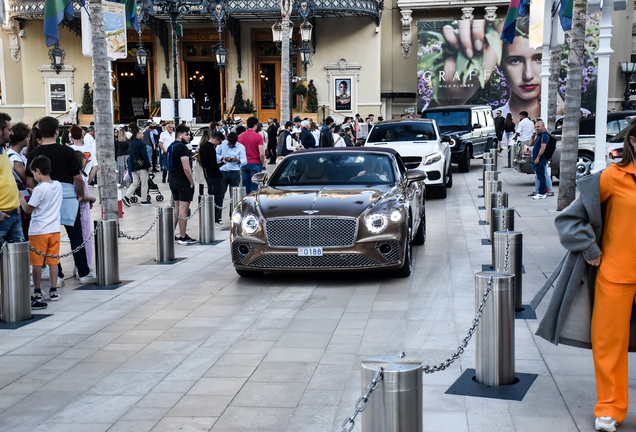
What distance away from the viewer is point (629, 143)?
4.45m

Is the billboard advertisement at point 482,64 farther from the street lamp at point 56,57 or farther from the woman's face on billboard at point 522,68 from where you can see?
the street lamp at point 56,57

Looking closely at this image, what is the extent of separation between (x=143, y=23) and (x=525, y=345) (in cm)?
3309

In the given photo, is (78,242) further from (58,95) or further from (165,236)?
(58,95)

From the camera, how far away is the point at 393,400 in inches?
133

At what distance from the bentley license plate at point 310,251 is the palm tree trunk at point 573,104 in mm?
6951

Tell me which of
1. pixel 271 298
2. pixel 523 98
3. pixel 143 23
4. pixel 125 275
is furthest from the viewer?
pixel 523 98

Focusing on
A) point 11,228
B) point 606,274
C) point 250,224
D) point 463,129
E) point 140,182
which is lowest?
point 140,182

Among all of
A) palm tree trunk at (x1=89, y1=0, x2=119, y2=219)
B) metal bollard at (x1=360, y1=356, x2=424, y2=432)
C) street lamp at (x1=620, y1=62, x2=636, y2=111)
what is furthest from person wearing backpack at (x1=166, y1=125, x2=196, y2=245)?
street lamp at (x1=620, y1=62, x2=636, y2=111)

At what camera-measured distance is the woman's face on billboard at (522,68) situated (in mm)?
38312

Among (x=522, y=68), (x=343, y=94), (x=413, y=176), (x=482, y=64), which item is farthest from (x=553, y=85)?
(x=343, y=94)

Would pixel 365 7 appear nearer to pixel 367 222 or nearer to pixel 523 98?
pixel 523 98

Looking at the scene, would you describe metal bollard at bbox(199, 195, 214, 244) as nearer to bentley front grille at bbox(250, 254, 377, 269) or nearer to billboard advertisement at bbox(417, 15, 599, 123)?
bentley front grille at bbox(250, 254, 377, 269)

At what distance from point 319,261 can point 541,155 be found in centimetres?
958

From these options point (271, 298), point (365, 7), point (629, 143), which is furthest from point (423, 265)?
point (365, 7)
